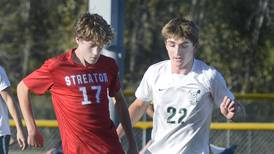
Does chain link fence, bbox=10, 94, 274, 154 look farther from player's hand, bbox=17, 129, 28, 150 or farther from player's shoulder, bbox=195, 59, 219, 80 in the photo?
player's shoulder, bbox=195, 59, 219, 80

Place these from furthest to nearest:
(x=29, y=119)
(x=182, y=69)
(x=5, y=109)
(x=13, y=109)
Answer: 1. (x=5, y=109)
2. (x=13, y=109)
3. (x=182, y=69)
4. (x=29, y=119)

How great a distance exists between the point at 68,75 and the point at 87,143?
1.46 feet

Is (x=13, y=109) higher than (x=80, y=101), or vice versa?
(x=80, y=101)

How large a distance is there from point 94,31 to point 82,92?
0.40 metres

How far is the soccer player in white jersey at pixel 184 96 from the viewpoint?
5961 millimetres

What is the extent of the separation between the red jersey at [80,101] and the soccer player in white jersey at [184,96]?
0.36 m

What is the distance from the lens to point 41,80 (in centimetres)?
583

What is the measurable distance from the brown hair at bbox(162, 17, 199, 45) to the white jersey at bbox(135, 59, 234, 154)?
A: 0.71 ft

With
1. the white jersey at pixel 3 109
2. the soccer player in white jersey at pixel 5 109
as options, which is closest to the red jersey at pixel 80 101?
the soccer player in white jersey at pixel 5 109

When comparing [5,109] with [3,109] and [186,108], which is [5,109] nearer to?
[3,109]

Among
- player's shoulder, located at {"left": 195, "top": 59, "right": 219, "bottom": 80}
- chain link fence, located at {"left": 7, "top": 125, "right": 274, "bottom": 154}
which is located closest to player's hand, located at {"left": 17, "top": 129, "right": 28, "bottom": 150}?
player's shoulder, located at {"left": 195, "top": 59, "right": 219, "bottom": 80}

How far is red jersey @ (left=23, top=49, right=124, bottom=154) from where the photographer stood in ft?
18.8

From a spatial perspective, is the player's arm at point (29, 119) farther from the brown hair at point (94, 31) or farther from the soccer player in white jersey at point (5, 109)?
the soccer player in white jersey at point (5, 109)

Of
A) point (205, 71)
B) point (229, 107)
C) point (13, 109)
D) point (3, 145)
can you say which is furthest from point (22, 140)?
point (229, 107)
